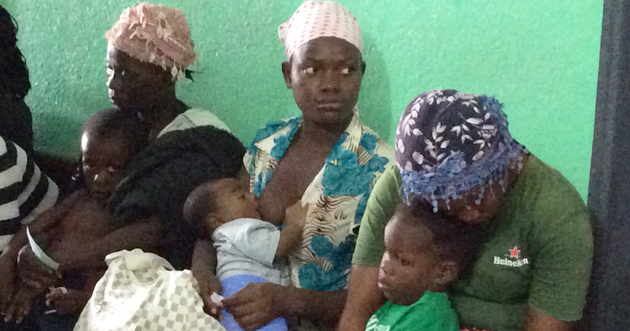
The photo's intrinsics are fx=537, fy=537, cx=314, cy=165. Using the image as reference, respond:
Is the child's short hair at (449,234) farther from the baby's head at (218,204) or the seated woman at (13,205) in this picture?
the seated woman at (13,205)

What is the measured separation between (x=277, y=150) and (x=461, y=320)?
0.64m

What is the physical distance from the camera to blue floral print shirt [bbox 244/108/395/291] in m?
1.30

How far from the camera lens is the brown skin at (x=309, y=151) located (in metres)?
1.23

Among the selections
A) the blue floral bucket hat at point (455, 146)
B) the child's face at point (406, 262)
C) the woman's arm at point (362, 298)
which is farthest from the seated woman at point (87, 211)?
the blue floral bucket hat at point (455, 146)

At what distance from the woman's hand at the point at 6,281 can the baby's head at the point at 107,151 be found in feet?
0.94

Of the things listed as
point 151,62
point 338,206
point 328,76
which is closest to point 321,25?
point 328,76

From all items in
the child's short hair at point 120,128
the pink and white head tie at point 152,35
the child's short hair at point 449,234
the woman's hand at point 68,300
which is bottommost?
the woman's hand at point 68,300

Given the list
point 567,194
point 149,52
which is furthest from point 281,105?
point 567,194

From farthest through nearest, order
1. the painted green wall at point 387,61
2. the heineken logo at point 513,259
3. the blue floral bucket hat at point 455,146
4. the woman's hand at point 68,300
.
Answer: the woman's hand at point 68,300 < the painted green wall at point 387,61 < the heineken logo at point 513,259 < the blue floral bucket hat at point 455,146

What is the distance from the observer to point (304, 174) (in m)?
1.39

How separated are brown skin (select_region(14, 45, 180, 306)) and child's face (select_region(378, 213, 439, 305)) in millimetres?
724

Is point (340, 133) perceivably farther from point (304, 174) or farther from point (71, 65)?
point (71, 65)

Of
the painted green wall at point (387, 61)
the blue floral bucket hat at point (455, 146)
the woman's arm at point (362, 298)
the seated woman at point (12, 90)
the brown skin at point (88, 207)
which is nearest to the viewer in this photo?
the blue floral bucket hat at point (455, 146)

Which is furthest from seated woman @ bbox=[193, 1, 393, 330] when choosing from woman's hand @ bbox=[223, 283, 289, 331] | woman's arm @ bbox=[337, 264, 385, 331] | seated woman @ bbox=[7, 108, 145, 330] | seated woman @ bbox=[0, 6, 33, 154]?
seated woman @ bbox=[0, 6, 33, 154]
